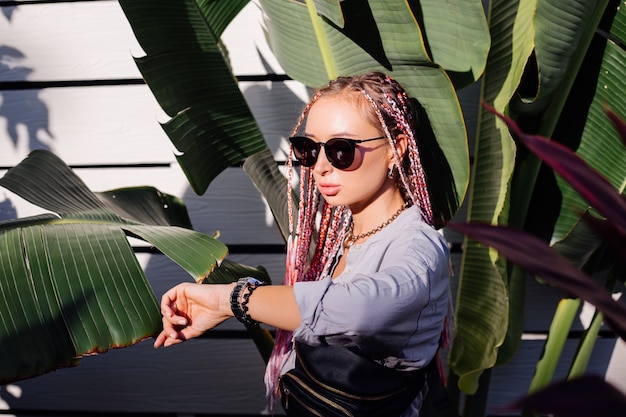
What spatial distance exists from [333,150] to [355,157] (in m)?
0.05

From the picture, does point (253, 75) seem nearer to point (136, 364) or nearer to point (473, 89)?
point (473, 89)

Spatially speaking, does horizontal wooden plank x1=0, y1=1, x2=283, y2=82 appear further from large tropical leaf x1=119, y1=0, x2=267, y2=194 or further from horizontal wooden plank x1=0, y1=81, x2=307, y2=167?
large tropical leaf x1=119, y1=0, x2=267, y2=194

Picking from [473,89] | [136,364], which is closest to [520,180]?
[473,89]

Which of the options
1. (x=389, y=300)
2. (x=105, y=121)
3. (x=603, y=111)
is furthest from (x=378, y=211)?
(x=105, y=121)

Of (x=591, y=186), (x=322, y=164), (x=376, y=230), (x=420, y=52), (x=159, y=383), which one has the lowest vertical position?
(x=159, y=383)

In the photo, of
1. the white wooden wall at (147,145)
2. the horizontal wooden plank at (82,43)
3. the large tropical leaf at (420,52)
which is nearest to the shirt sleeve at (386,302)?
the large tropical leaf at (420,52)

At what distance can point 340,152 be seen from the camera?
3.60ft

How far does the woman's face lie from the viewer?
113 centimetres

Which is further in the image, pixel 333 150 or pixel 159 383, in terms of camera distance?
pixel 159 383

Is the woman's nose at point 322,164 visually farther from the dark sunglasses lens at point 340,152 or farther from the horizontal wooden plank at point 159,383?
the horizontal wooden plank at point 159,383

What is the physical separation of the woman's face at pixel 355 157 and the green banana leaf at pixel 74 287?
0.73 ft

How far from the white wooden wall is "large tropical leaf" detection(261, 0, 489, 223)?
49 cm

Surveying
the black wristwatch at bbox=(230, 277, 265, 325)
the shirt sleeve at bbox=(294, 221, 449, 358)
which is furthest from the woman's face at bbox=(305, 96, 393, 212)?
the black wristwatch at bbox=(230, 277, 265, 325)

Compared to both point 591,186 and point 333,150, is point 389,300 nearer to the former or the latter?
point 333,150
